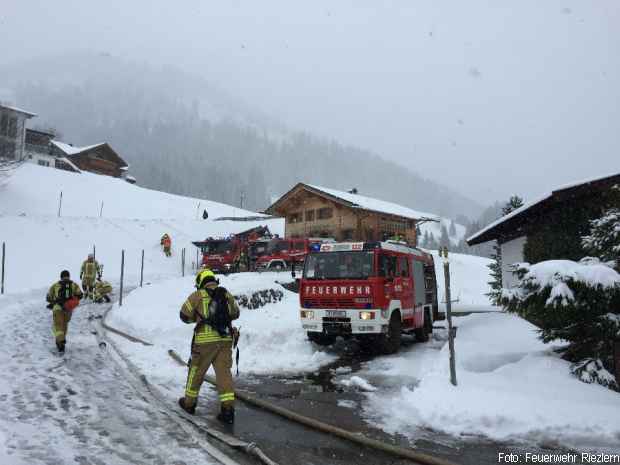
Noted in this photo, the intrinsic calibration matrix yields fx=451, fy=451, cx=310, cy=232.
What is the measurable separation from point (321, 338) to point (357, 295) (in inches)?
68.5

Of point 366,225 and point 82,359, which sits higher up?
point 366,225

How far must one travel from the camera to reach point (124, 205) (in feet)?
173

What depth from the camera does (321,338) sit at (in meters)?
11.6

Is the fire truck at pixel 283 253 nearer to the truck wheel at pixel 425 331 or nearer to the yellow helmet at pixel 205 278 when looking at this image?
the truck wheel at pixel 425 331

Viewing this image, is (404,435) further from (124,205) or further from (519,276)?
(124,205)

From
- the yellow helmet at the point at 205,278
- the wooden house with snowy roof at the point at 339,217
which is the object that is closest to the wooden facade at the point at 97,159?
the wooden house with snowy roof at the point at 339,217

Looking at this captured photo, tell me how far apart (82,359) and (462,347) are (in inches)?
317

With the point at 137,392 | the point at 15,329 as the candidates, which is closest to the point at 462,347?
the point at 137,392

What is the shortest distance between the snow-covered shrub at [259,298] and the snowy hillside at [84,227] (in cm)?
1351

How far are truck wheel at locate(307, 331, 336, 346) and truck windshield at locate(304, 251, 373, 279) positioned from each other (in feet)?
4.81

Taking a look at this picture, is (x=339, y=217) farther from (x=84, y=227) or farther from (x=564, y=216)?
(x=564, y=216)

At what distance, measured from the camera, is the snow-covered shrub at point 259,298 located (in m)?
15.2

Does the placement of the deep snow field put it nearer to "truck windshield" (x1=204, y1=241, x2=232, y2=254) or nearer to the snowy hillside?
the snowy hillside

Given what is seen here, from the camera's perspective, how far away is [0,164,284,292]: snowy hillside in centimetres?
2884
